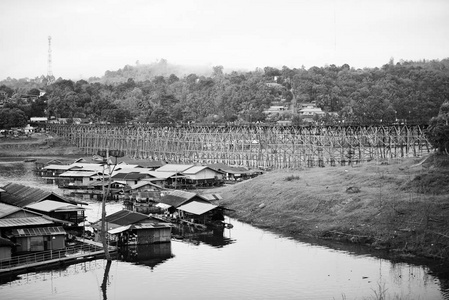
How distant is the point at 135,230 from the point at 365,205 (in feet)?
40.4

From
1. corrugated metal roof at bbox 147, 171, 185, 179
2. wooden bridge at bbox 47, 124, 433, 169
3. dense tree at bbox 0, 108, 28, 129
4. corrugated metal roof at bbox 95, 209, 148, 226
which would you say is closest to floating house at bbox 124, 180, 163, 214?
corrugated metal roof at bbox 147, 171, 185, 179

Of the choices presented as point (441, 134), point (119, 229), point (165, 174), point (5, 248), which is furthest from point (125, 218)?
point (165, 174)

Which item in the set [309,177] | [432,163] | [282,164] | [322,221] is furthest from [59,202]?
[282,164]

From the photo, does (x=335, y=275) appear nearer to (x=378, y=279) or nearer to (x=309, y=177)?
(x=378, y=279)

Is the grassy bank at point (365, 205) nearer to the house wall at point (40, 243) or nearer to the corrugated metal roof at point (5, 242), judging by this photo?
the house wall at point (40, 243)

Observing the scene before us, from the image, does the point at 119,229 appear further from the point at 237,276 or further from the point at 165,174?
the point at 165,174

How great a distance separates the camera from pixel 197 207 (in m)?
33.9

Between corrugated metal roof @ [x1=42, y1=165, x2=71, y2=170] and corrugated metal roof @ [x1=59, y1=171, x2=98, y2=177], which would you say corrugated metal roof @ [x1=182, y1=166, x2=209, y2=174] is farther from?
corrugated metal roof @ [x1=42, y1=165, x2=71, y2=170]

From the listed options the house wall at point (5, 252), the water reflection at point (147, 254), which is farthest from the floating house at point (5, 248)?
the water reflection at point (147, 254)

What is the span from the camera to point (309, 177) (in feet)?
131

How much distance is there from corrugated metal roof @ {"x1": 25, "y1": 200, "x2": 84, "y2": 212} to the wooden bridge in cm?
2547

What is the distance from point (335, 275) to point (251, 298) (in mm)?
4472

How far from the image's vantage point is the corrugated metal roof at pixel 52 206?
97.7 ft

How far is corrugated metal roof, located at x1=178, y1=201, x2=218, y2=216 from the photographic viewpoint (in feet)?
109
